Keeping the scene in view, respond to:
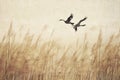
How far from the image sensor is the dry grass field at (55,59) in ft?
7.08

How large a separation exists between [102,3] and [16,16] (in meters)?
0.79

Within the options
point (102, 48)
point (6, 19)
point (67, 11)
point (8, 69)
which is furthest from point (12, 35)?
point (102, 48)

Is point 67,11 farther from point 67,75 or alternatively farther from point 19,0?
point 67,75

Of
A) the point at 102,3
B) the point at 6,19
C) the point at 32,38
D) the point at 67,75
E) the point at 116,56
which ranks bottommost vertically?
the point at 67,75

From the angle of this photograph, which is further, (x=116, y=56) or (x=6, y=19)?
(x=116, y=56)

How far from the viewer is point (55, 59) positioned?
221cm

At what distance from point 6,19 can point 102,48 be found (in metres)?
0.90

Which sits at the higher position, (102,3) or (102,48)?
(102,3)

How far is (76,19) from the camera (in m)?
2.25

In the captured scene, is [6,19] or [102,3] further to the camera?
[102,3]

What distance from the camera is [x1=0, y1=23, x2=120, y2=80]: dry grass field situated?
7.08ft

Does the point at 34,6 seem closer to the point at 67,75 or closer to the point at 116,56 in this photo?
the point at 67,75

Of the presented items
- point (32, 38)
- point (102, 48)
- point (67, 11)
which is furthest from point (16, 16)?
point (102, 48)

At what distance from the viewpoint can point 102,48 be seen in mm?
2287
